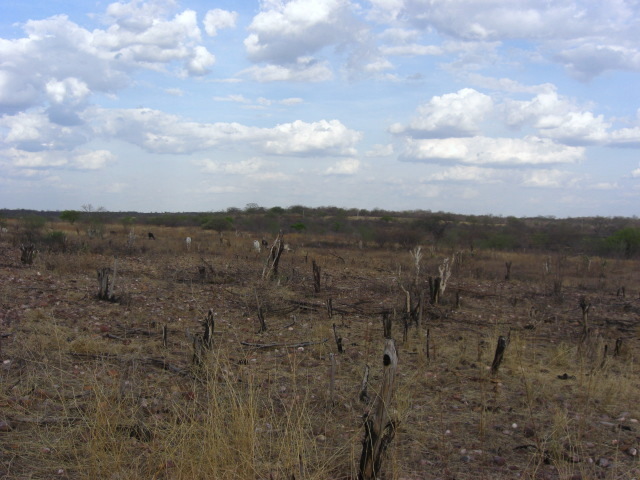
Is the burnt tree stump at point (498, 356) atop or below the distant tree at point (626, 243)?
below

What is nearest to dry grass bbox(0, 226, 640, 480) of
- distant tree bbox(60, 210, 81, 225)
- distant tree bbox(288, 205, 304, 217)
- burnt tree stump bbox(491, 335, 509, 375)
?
burnt tree stump bbox(491, 335, 509, 375)

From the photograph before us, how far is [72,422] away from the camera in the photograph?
3.91 metres

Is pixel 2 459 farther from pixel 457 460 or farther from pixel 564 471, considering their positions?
pixel 564 471

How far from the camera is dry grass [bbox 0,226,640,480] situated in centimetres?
337

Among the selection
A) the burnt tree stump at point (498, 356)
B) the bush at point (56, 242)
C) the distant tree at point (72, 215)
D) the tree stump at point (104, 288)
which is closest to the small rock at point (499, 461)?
the burnt tree stump at point (498, 356)

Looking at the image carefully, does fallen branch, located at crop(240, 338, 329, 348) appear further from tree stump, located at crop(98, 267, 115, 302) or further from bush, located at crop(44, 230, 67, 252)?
bush, located at crop(44, 230, 67, 252)

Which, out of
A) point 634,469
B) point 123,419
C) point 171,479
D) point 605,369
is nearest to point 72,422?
point 123,419

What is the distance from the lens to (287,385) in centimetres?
511

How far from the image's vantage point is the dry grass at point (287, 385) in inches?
133

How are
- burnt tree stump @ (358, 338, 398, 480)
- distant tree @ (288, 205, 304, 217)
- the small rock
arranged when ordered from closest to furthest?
burnt tree stump @ (358, 338, 398, 480) → the small rock → distant tree @ (288, 205, 304, 217)

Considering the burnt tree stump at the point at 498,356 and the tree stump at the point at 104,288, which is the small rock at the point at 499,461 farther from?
the tree stump at the point at 104,288

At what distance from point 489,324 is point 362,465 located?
20.7 ft

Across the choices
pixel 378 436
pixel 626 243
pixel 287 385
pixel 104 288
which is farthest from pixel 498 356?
pixel 626 243

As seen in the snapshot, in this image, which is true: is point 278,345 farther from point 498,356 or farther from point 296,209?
point 296,209
